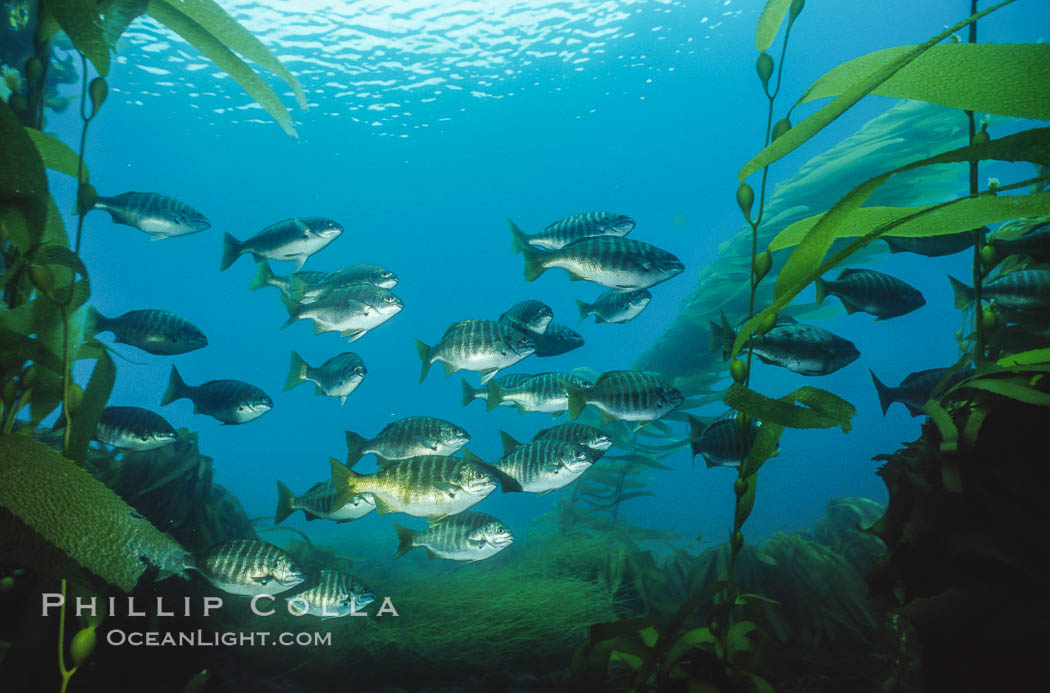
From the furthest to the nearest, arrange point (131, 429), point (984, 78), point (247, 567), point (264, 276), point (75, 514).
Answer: point (264, 276), point (131, 429), point (247, 567), point (984, 78), point (75, 514)

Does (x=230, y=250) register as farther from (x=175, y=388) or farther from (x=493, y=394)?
(x=493, y=394)

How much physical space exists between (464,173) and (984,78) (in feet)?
164

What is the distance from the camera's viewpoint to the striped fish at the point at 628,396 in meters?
4.14

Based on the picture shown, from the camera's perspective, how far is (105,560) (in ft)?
2.64

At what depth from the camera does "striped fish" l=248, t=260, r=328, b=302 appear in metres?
5.39

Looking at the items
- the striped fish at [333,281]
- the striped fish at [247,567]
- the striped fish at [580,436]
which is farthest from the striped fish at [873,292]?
the striped fish at [247,567]

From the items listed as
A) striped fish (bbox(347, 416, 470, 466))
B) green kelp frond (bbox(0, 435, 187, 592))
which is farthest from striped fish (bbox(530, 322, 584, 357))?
green kelp frond (bbox(0, 435, 187, 592))

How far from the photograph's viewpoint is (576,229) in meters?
5.02

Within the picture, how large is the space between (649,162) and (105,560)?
173 ft

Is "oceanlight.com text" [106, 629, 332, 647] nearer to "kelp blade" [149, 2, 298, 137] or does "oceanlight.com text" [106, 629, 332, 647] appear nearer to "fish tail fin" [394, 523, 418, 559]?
"fish tail fin" [394, 523, 418, 559]

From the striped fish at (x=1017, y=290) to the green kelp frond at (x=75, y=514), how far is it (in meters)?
3.57

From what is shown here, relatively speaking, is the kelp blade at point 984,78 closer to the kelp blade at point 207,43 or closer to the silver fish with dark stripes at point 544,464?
the kelp blade at point 207,43

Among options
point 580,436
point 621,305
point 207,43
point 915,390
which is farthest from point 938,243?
point 207,43

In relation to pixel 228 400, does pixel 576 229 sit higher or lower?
higher
